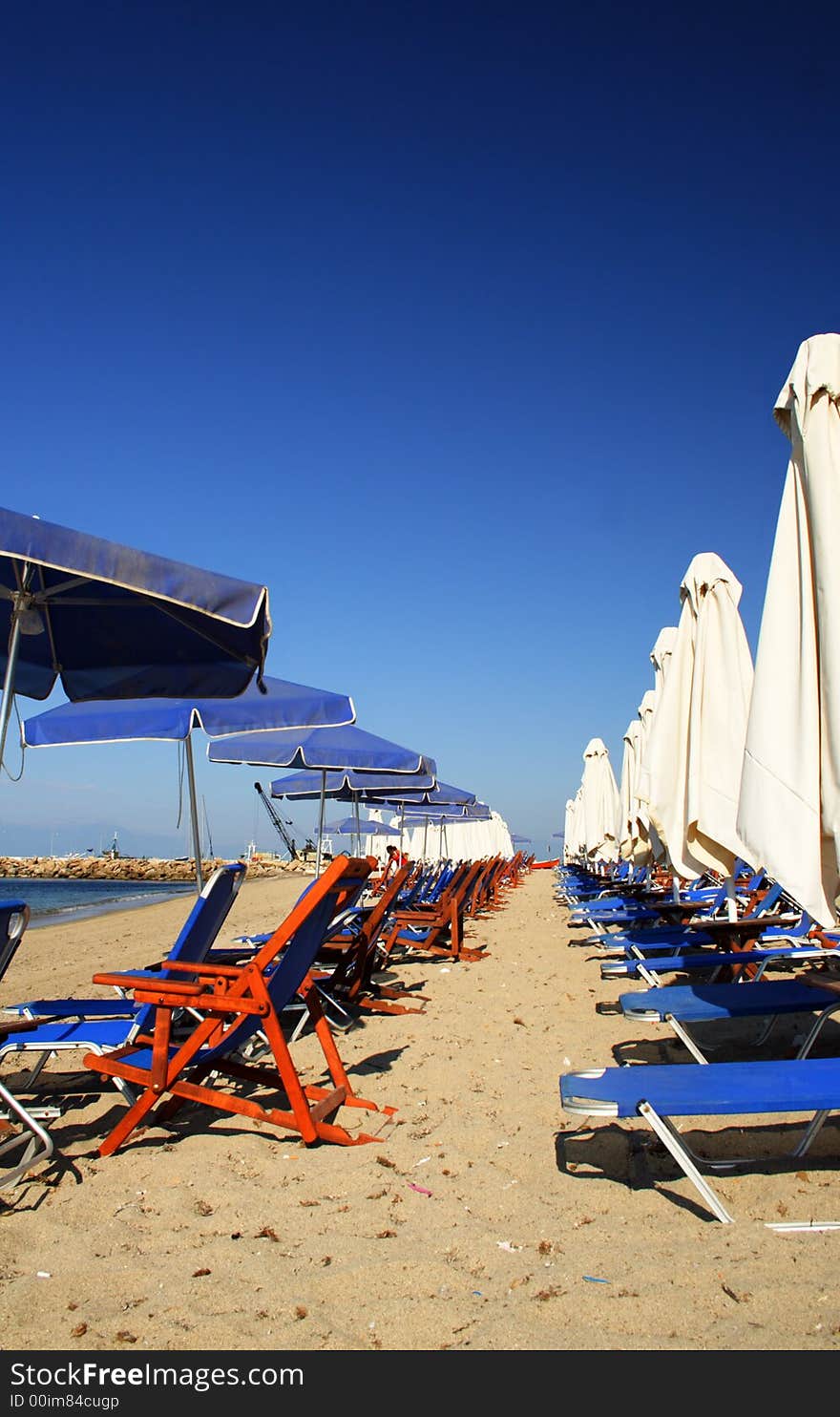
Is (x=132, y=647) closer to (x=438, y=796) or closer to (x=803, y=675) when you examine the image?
(x=803, y=675)

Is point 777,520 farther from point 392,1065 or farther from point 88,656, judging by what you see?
point 88,656

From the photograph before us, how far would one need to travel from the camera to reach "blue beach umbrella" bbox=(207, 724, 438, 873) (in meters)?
8.78

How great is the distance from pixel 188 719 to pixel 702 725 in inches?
127

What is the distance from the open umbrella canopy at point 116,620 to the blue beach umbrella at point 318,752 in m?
3.18

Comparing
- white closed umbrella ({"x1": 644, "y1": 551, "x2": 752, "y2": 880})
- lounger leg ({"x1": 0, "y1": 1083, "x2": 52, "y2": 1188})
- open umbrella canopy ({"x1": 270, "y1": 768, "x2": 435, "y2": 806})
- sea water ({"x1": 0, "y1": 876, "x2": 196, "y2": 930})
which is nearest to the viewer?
lounger leg ({"x1": 0, "y1": 1083, "x2": 52, "y2": 1188})

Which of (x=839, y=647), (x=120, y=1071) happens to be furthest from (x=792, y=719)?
(x=120, y=1071)

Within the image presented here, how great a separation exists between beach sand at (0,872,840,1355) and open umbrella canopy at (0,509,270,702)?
6.81 feet

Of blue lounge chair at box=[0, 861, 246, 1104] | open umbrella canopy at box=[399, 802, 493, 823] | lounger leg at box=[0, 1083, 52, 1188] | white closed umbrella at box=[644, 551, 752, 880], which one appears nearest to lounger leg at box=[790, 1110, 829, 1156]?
white closed umbrella at box=[644, 551, 752, 880]

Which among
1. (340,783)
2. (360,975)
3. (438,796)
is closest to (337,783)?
(340,783)

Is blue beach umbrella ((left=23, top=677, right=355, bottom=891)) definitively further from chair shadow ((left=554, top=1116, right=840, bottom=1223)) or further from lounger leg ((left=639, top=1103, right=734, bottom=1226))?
lounger leg ((left=639, top=1103, right=734, bottom=1226))

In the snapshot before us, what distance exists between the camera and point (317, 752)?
888 cm

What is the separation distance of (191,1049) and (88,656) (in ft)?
9.16

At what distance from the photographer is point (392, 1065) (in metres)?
4.49

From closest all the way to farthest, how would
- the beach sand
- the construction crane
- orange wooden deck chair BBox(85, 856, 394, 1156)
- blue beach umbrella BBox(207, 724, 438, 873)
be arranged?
1. the beach sand
2. orange wooden deck chair BBox(85, 856, 394, 1156)
3. blue beach umbrella BBox(207, 724, 438, 873)
4. the construction crane
